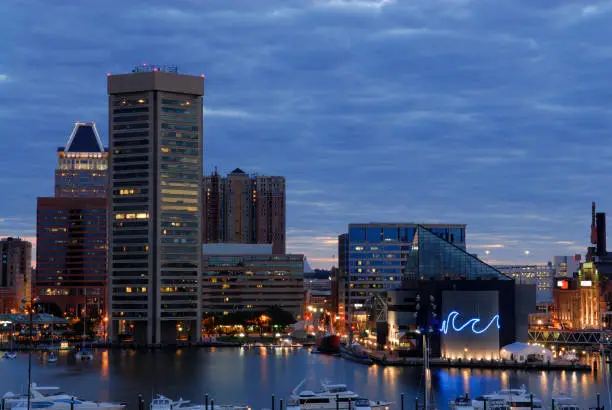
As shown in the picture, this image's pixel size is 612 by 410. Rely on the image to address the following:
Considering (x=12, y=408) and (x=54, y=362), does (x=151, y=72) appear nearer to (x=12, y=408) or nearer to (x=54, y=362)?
(x=54, y=362)

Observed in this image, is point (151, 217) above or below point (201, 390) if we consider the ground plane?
above

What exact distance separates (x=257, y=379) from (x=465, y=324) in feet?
98.3

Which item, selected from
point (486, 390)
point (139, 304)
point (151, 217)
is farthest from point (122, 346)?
point (486, 390)

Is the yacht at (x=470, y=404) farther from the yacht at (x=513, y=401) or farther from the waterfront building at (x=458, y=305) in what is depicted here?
the waterfront building at (x=458, y=305)

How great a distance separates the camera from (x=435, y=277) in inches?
5320

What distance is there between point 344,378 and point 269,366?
2092 cm

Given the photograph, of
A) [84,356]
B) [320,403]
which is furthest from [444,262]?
[320,403]

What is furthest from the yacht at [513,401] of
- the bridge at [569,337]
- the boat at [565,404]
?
the bridge at [569,337]

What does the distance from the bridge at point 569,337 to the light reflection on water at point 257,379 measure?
1184 inches

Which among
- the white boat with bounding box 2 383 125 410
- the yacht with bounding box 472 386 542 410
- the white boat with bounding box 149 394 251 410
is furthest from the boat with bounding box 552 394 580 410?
the white boat with bounding box 2 383 125 410

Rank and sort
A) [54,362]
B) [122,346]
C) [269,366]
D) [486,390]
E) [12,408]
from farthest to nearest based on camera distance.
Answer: [122,346], [54,362], [269,366], [486,390], [12,408]

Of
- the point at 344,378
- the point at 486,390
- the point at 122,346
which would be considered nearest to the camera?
the point at 486,390

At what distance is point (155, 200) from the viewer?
18938cm

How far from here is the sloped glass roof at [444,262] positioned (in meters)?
134
